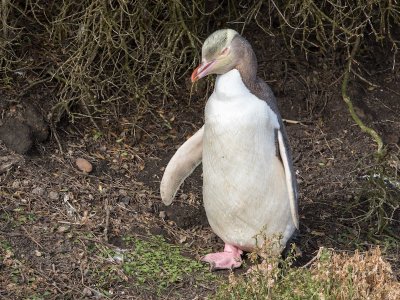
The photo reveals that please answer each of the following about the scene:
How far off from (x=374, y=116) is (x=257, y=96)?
1938 millimetres

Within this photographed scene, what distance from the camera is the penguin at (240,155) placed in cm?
413

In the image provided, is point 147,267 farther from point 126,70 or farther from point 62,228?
point 126,70

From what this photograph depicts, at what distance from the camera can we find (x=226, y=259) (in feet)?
14.5

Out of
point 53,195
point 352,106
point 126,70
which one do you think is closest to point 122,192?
point 53,195

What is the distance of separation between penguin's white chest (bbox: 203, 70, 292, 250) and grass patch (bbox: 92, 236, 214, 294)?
23 cm

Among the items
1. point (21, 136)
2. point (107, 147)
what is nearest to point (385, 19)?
point (107, 147)

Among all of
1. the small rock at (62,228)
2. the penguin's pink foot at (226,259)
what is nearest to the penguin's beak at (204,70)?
the penguin's pink foot at (226,259)

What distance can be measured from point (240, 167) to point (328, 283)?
0.95m

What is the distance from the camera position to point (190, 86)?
574 cm

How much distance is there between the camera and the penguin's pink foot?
4.39 m

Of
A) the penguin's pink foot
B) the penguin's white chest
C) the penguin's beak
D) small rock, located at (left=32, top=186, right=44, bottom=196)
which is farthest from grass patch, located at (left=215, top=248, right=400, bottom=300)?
small rock, located at (left=32, top=186, right=44, bottom=196)

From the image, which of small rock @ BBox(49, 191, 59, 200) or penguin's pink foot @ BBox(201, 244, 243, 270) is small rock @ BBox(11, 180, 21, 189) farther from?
penguin's pink foot @ BBox(201, 244, 243, 270)

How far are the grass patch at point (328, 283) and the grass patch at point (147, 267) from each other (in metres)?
0.70

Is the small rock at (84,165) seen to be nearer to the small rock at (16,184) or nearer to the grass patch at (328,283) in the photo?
the small rock at (16,184)
